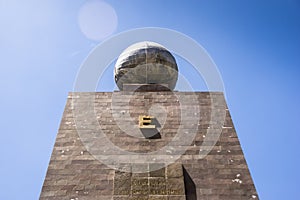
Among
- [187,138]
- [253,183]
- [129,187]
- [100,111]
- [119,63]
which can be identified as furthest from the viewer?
[119,63]

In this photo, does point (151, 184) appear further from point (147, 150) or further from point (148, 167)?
point (147, 150)

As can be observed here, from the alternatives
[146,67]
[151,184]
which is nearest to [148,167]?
[151,184]

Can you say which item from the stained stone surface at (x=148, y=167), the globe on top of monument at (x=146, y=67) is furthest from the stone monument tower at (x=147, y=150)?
the globe on top of monument at (x=146, y=67)

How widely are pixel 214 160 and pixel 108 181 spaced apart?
2388mm

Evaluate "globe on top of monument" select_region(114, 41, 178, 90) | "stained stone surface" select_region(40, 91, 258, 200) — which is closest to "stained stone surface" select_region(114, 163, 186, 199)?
"stained stone surface" select_region(40, 91, 258, 200)

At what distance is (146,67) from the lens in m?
10.9

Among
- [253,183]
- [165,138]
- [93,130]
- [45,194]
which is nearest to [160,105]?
[165,138]

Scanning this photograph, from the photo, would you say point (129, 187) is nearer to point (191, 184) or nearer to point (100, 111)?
point (191, 184)

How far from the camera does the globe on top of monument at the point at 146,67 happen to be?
1093 centimetres

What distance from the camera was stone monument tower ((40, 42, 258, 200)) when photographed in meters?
6.79

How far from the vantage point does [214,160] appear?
7516 millimetres

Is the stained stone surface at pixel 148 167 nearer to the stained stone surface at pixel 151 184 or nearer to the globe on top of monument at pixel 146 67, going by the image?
the stained stone surface at pixel 151 184

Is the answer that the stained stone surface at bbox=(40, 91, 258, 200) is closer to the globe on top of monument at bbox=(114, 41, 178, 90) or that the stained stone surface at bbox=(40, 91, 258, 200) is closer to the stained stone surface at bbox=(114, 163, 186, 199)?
the stained stone surface at bbox=(114, 163, 186, 199)

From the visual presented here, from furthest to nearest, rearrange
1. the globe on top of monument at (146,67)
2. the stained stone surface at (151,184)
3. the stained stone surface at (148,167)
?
the globe on top of monument at (146,67) → the stained stone surface at (148,167) → the stained stone surface at (151,184)
